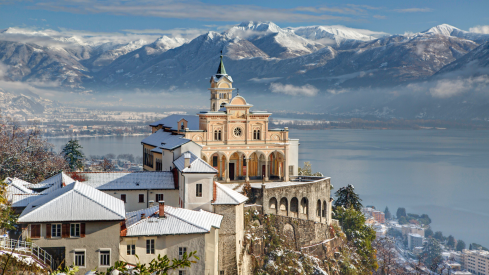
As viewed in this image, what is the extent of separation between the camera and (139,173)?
41875 mm

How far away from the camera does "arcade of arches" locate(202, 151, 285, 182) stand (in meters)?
52.6

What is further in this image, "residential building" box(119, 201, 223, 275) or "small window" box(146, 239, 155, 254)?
"small window" box(146, 239, 155, 254)

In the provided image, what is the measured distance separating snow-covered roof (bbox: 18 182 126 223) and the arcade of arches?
2320 cm

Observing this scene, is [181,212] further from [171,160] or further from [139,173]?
[171,160]

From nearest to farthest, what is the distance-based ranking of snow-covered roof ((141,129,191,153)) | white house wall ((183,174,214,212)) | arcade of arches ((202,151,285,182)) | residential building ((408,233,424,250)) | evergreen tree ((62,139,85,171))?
white house wall ((183,174,214,212)) < snow-covered roof ((141,129,191,153)) < arcade of arches ((202,151,285,182)) < evergreen tree ((62,139,85,171)) < residential building ((408,233,424,250))

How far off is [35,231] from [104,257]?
385 cm

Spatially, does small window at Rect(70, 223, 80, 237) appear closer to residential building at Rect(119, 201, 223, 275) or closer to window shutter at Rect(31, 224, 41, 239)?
window shutter at Rect(31, 224, 41, 239)

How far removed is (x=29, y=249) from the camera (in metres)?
26.5

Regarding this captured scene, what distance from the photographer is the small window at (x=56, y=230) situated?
2795cm

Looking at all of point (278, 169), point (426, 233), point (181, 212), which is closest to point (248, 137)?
point (278, 169)

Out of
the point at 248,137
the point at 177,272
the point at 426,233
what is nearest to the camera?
the point at 177,272

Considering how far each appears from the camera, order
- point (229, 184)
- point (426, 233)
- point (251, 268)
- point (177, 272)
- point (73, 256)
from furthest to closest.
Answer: point (426, 233)
point (229, 184)
point (251, 268)
point (177, 272)
point (73, 256)

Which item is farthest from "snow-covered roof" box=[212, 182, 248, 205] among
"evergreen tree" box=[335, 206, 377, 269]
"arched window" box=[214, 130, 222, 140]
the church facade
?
"evergreen tree" box=[335, 206, 377, 269]

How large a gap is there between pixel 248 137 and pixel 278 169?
4765 millimetres
